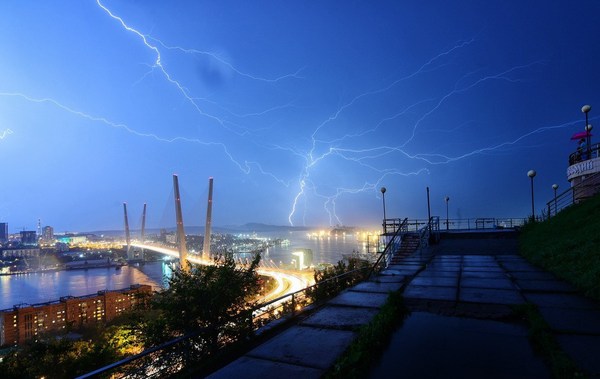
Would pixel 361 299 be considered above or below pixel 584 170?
below

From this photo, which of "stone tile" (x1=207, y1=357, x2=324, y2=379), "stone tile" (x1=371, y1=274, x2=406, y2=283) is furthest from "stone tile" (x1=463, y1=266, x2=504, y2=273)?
"stone tile" (x1=207, y1=357, x2=324, y2=379)

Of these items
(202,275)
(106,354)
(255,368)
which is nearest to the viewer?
(255,368)

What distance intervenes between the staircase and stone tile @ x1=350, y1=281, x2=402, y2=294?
7.22m

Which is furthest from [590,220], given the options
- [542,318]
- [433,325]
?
[433,325]

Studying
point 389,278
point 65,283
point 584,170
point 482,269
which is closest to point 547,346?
point 389,278

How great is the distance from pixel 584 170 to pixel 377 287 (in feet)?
62.8

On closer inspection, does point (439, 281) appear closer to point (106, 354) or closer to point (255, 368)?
point (255, 368)

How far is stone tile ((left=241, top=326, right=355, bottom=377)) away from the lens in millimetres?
4102

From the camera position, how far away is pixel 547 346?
4.09m

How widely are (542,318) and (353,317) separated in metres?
2.99

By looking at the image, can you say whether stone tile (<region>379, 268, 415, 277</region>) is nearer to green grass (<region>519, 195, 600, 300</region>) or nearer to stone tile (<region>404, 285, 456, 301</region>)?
stone tile (<region>404, 285, 456, 301</region>)

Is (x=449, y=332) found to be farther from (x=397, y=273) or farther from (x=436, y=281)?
(x=397, y=273)

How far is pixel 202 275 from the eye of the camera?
5.82m

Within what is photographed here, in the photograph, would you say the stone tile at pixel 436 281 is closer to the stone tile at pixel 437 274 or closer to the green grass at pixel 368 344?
the stone tile at pixel 437 274
